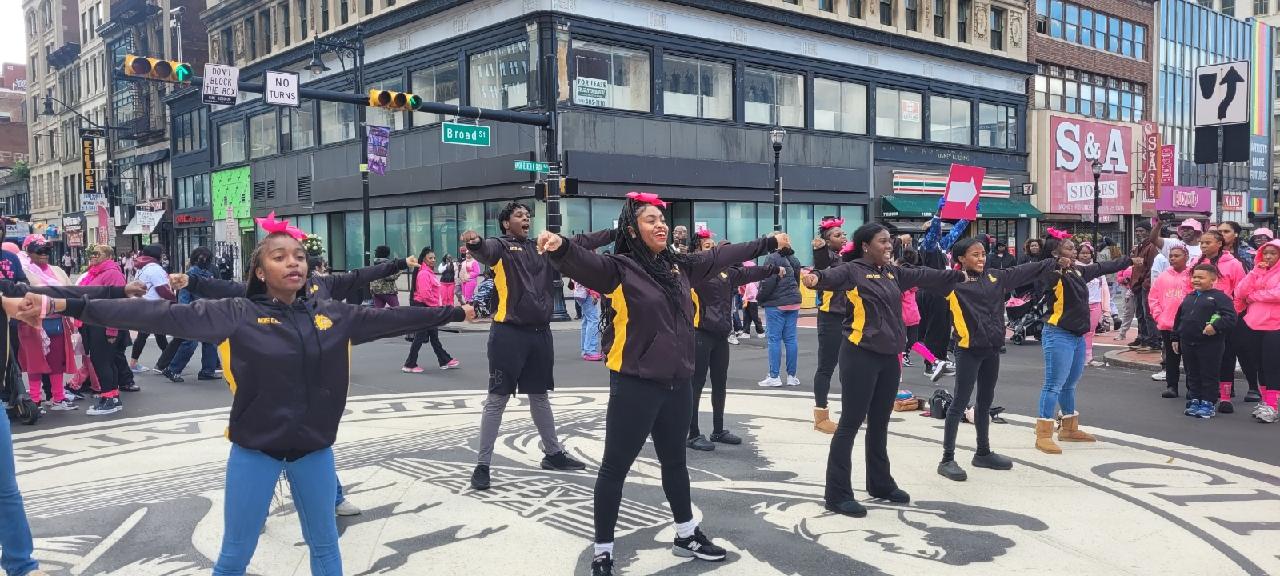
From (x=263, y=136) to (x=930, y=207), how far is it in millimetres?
26984

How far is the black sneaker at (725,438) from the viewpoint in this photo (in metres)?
7.71

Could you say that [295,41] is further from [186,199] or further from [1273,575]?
[1273,575]

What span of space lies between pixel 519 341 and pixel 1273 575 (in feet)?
15.0

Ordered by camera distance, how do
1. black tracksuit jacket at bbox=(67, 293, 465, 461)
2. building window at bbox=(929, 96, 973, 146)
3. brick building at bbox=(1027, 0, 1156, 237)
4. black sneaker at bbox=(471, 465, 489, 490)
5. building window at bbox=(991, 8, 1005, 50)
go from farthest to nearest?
brick building at bbox=(1027, 0, 1156, 237) → building window at bbox=(991, 8, 1005, 50) → building window at bbox=(929, 96, 973, 146) → black sneaker at bbox=(471, 465, 489, 490) → black tracksuit jacket at bbox=(67, 293, 465, 461)

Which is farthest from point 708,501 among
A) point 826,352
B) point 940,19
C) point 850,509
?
point 940,19

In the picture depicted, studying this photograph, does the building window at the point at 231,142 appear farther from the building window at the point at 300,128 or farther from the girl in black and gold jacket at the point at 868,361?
the girl in black and gold jacket at the point at 868,361

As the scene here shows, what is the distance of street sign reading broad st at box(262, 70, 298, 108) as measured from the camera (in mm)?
15820

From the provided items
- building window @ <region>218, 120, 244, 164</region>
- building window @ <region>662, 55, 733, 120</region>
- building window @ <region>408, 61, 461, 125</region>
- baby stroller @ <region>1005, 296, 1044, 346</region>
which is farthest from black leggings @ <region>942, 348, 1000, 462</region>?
building window @ <region>218, 120, 244, 164</region>

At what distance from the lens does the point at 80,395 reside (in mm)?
10641

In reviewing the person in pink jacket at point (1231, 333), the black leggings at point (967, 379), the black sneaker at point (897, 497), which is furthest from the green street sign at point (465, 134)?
the black sneaker at point (897, 497)

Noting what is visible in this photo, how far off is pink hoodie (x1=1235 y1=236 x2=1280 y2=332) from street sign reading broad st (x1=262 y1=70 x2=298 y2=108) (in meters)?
14.3

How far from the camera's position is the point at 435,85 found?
29.4 meters

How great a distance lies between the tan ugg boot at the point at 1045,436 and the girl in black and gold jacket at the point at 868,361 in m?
2.09

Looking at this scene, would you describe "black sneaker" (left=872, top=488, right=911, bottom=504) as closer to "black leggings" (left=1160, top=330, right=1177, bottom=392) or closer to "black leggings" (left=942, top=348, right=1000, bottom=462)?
"black leggings" (left=942, top=348, right=1000, bottom=462)
